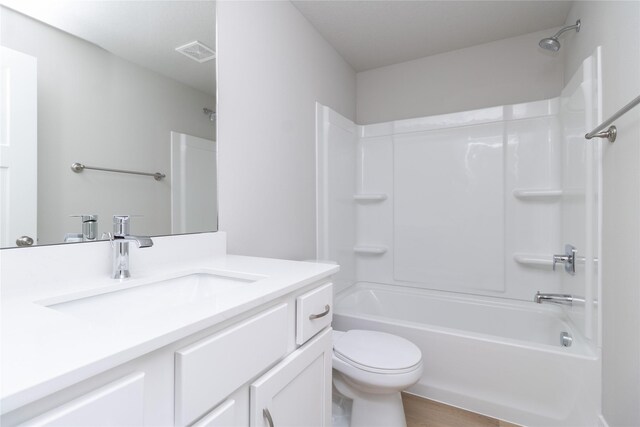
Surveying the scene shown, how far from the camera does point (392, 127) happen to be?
2.57m

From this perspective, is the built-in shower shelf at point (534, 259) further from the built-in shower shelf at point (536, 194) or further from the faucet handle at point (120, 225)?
the faucet handle at point (120, 225)

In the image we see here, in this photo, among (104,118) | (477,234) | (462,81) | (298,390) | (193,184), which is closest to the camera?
(298,390)

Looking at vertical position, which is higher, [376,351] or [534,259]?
[534,259]

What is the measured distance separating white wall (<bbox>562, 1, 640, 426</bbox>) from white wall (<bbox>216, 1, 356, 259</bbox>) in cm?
151

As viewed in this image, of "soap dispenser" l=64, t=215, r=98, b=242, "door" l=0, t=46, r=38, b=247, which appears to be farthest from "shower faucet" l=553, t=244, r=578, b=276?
"door" l=0, t=46, r=38, b=247

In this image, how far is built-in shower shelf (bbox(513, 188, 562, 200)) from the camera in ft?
6.60

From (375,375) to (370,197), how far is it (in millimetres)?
1552

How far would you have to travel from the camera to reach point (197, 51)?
51.1 inches

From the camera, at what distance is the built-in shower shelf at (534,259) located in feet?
6.71

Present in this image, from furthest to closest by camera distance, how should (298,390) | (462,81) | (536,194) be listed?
(462,81), (536,194), (298,390)

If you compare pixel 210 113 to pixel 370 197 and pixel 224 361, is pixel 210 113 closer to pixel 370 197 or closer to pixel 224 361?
pixel 224 361

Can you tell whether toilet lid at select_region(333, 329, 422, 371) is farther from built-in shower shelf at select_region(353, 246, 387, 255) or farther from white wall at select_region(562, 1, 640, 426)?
built-in shower shelf at select_region(353, 246, 387, 255)

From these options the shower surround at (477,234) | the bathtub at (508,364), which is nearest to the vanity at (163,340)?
the bathtub at (508,364)

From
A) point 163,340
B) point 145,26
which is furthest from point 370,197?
point 163,340
